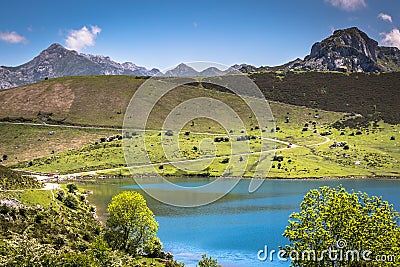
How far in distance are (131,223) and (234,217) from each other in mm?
33328

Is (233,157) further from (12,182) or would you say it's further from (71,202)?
(12,182)

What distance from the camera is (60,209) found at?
170 ft

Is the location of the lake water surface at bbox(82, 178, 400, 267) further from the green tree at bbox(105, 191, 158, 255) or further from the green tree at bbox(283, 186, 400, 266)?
the green tree at bbox(283, 186, 400, 266)

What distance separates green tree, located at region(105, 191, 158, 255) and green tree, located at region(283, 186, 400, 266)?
82.4 feet

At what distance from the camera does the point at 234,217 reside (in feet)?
245

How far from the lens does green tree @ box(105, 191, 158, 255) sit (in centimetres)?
4506

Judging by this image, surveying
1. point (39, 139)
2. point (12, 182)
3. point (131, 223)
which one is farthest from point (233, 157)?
point (131, 223)

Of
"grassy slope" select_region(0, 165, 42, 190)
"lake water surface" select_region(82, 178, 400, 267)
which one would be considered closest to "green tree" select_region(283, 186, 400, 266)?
"lake water surface" select_region(82, 178, 400, 267)

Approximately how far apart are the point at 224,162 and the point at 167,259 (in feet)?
281

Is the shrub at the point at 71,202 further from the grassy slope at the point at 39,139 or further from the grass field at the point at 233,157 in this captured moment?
the grassy slope at the point at 39,139

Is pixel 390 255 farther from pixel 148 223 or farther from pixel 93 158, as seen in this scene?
pixel 93 158

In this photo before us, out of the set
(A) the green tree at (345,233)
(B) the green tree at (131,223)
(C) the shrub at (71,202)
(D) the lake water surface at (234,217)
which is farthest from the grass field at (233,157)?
(A) the green tree at (345,233)

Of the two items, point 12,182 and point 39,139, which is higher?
point 39,139

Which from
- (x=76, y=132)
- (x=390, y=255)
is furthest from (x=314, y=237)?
(x=76, y=132)
